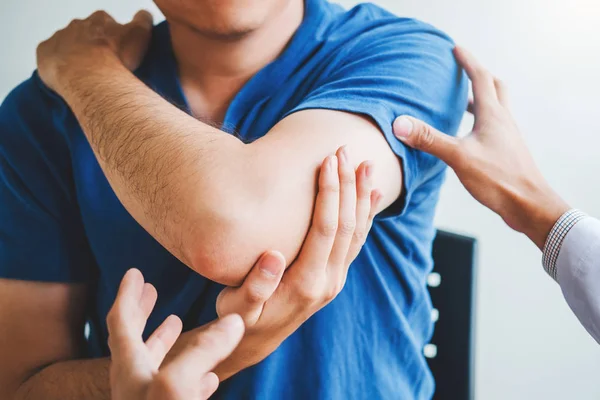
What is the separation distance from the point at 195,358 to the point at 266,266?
5.8 inches

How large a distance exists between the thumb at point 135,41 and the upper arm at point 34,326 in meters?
0.44

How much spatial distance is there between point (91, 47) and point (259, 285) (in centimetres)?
58

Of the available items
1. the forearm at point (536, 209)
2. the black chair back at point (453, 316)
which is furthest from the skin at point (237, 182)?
the black chair back at point (453, 316)

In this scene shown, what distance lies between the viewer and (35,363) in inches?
39.6

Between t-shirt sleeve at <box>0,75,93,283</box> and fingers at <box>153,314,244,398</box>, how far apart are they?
59 centimetres

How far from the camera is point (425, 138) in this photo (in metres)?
0.71

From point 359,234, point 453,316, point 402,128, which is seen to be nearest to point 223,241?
point 359,234

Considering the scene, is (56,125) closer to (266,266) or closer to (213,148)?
(213,148)

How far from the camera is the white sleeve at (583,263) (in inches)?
32.9

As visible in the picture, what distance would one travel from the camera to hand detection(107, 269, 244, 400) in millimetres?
410

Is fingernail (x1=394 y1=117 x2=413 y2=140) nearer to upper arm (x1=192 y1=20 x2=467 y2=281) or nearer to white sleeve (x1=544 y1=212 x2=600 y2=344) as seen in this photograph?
upper arm (x1=192 y1=20 x2=467 y2=281)

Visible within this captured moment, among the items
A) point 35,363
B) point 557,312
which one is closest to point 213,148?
point 35,363

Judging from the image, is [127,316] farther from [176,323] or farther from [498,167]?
[498,167]

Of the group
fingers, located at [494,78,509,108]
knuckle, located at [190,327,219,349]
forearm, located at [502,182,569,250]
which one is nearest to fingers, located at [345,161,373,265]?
knuckle, located at [190,327,219,349]
